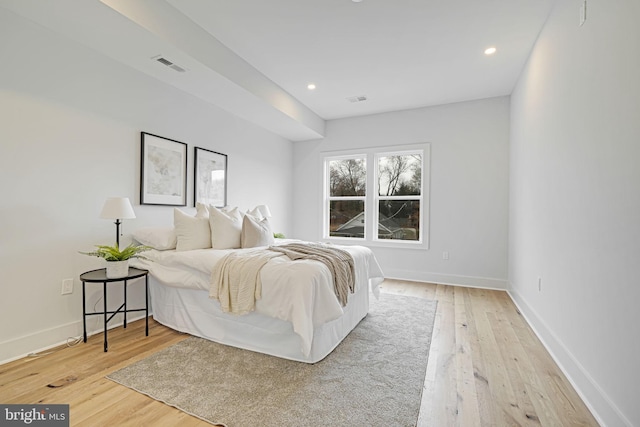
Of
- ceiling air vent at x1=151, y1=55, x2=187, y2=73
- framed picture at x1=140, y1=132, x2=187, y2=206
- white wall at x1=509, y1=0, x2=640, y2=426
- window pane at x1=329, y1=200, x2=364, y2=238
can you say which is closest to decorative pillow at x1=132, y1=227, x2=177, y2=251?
framed picture at x1=140, y1=132, x2=187, y2=206

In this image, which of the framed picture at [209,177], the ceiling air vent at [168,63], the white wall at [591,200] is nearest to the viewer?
the white wall at [591,200]

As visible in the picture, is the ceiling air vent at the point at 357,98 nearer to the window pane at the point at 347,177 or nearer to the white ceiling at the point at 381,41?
the white ceiling at the point at 381,41

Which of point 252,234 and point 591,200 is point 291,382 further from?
point 591,200

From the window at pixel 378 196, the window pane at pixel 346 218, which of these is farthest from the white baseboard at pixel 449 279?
the window pane at pixel 346 218

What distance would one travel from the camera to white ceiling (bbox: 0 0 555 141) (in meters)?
2.32


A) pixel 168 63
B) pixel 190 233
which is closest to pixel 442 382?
pixel 190 233

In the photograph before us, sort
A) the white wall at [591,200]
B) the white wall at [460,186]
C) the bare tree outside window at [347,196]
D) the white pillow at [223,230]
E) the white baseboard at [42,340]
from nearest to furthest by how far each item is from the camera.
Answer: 1. the white wall at [591,200]
2. the white baseboard at [42,340]
3. the white pillow at [223,230]
4. the white wall at [460,186]
5. the bare tree outside window at [347,196]

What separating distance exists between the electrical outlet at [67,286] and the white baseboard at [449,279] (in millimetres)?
4093

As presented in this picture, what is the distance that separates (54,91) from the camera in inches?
92.7

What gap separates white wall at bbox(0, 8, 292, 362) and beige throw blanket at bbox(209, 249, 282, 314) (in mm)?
1240

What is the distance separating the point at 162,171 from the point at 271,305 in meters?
2.11

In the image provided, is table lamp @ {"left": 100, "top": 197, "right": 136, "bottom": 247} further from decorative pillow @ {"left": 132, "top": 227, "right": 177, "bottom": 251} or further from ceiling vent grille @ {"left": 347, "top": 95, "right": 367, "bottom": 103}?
ceiling vent grille @ {"left": 347, "top": 95, "right": 367, "bottom": 103}

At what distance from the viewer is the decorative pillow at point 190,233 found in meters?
2.86

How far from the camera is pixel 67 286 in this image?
2.46 meters
